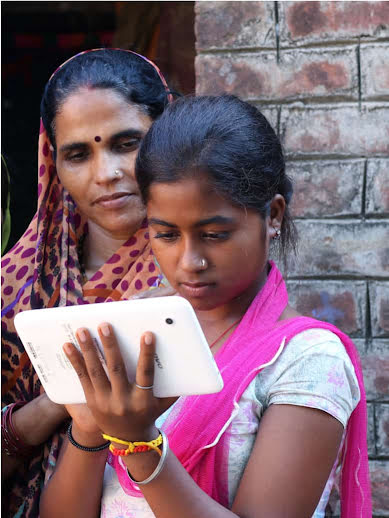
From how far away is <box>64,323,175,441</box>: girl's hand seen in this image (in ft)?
4.08

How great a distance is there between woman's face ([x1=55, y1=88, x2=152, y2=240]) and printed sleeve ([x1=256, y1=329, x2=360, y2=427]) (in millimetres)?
690

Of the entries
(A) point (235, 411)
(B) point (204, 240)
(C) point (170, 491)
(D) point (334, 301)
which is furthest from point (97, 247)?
(C) point (170, 491)

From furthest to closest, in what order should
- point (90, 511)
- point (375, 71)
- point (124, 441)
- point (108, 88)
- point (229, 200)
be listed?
point (375, 71) → point (108, 88) → point (90, 511) → point (229, 200) → point (124, 441)

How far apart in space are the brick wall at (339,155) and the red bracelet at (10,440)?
86 cm

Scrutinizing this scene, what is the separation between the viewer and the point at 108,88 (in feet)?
6.43

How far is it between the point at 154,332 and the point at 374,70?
4.17ft

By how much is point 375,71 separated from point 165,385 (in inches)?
50.7

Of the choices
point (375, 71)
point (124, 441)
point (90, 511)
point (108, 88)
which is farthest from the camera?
point (375, 71)

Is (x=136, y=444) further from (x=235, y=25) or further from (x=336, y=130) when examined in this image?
(x=235, y=25)

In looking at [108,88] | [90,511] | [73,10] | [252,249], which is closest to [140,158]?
[252,249]

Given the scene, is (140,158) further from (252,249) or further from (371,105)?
(371,105)

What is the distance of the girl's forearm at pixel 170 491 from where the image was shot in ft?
4.19

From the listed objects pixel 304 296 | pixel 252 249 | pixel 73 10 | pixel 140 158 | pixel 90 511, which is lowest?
pixel 90 511

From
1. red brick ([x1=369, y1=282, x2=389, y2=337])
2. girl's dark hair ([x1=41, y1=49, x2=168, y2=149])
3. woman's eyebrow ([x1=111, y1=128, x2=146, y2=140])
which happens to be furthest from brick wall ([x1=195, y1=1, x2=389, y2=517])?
woman's eyebrow ([x1=111, y1=128, x2=146, y2=140])
